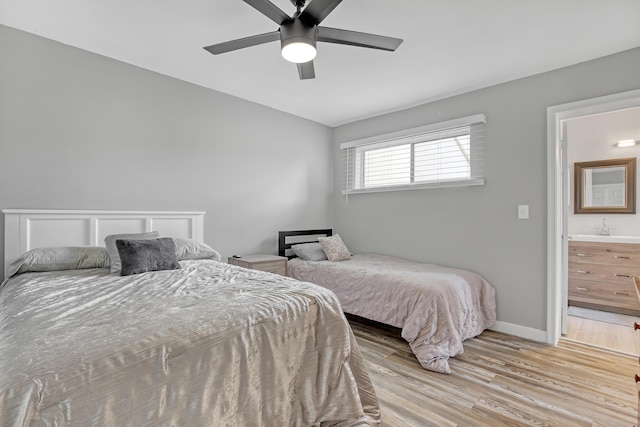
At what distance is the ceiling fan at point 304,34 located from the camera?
5.15ft

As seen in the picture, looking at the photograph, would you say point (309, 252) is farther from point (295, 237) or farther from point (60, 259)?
point (60, 259)

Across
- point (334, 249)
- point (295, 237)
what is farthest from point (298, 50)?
point (295, 237)

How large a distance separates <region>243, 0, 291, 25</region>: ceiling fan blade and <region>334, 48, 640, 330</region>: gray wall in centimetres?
198

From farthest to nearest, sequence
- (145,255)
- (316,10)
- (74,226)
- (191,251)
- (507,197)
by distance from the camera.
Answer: (507,197), (191,251), (74,226), (145,255), (316,10)

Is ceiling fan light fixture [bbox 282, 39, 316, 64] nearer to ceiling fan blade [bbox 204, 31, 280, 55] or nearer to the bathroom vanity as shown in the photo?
ceiling fan blade [bbox 204, 31, 280, 55]

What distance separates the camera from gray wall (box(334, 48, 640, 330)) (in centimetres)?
269

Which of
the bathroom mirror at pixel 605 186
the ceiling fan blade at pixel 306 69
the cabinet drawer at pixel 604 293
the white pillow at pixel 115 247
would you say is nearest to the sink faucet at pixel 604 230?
the bathroom mirror at pixel 605 186

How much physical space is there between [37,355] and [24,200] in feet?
6.64

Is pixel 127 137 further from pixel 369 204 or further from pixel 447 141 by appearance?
pixel 447 141

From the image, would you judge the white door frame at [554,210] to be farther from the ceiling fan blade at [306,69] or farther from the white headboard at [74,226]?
the white headboard at [74,226]

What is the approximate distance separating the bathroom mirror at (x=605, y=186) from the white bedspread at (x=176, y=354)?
4.23 metres

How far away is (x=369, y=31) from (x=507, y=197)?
2.03 meters

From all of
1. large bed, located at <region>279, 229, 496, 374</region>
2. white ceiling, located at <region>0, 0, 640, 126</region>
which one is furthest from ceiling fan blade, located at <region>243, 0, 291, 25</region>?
large bed, located at <region>279, 229, 496, 374</region>

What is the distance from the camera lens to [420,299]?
2.52 m
